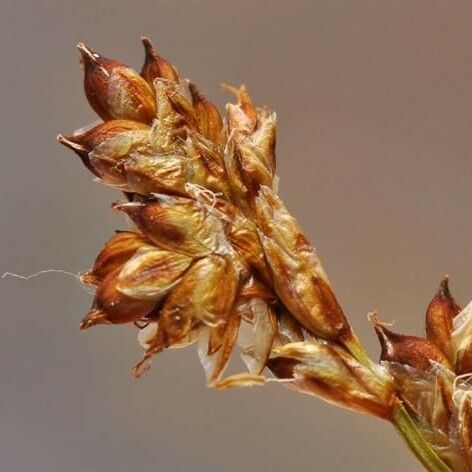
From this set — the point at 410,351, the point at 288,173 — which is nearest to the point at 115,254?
the point at 410,351

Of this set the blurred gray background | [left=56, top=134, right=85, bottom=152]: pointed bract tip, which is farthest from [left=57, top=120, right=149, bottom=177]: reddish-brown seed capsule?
the blurred gray background

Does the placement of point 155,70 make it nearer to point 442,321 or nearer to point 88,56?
point 88,56

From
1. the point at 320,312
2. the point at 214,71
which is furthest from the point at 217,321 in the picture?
the point at 214,71

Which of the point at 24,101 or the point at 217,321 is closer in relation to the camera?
the point at 217,321

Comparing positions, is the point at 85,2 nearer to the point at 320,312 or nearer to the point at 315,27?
the point at 315,27

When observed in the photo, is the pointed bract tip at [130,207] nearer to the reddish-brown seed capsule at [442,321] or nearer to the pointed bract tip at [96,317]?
the pointed bract tip at [96,317]

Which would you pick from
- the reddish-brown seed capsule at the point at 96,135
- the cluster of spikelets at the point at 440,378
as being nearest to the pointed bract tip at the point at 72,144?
the reddish-brown seed capsule at the point at 96,135
